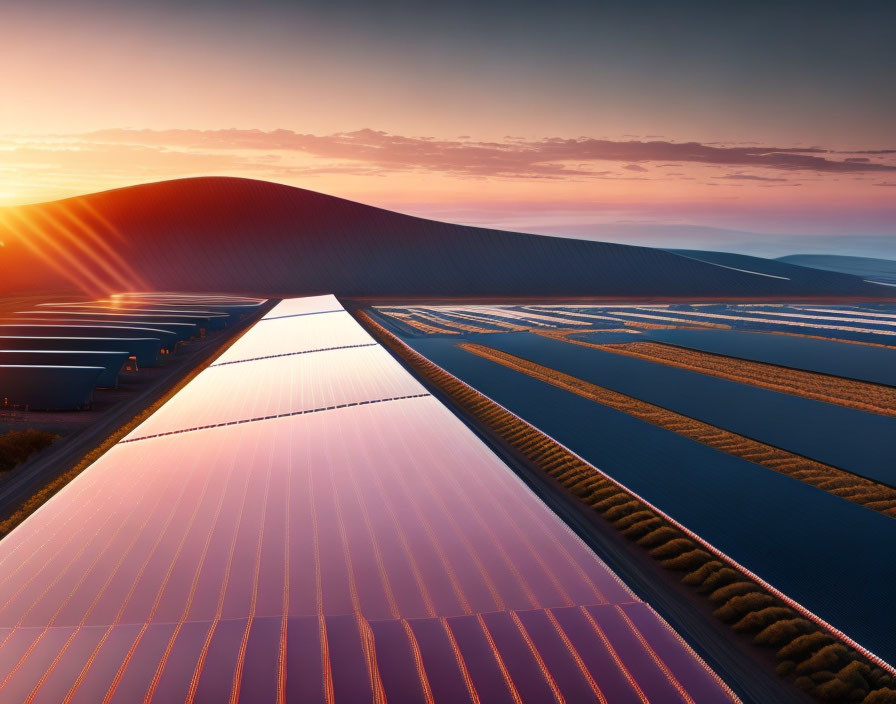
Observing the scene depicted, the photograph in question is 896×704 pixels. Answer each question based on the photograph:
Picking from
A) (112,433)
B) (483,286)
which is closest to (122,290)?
(483,286)

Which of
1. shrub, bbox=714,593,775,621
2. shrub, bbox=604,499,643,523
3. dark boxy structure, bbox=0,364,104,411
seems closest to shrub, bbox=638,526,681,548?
shrub, bbox=604,499,643,523

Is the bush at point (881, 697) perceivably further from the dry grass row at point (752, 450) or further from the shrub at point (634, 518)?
the dry grass row at point (752, 450)

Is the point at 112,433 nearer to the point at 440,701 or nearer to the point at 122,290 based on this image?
the point at 440,701

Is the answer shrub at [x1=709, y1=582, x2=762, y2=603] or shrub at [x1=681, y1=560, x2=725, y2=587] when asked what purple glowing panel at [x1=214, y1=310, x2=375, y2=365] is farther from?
shrub at [x1=709, y1=582, x2=762, y2=603]

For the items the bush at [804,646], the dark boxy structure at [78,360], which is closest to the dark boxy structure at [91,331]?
the dark boxy structure at [78,360]

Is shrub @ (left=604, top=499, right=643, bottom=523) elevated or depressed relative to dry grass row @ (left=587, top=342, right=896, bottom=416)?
depressed

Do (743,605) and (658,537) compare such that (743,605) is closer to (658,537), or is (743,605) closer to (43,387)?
(658,537)

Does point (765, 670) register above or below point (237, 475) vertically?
below

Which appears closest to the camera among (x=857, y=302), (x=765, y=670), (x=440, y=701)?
(x=440, y=701)
